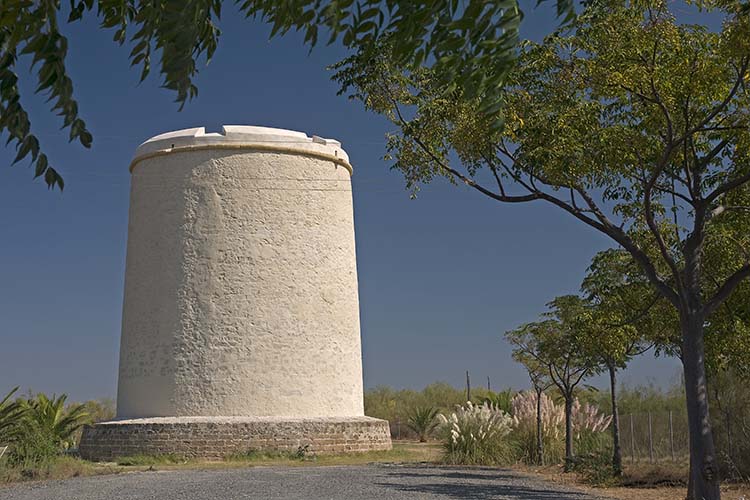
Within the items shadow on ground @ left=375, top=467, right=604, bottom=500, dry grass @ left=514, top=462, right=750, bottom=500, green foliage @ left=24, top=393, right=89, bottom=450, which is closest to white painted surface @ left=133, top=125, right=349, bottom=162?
green foliage @ left=24, top=393, right=89, bottom=450

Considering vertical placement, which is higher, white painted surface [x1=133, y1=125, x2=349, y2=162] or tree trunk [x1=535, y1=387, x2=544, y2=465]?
white painted surface [x1=133, y1=125, x2=349, y2=162]

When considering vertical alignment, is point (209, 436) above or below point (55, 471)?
above

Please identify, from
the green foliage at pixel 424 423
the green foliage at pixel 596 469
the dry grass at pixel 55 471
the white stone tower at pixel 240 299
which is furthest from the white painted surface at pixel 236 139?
the green foliage at pixel 424 423

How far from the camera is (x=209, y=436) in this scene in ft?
59.2

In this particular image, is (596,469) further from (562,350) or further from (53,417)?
(53,417)

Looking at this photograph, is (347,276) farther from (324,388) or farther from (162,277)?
(162,277)

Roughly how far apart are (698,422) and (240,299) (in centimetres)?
1222

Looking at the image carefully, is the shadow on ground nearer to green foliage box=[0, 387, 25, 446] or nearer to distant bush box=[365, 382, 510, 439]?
green foliage box=[0, 387, 25, 446]

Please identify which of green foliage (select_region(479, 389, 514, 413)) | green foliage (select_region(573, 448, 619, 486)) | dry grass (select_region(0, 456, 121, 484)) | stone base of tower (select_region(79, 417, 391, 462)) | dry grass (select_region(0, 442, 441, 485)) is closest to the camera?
green foliage (select_region(573, 448, 619, 486))

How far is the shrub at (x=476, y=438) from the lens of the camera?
17875 mm

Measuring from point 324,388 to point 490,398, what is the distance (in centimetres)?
897

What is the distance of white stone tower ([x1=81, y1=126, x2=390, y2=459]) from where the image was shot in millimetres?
19219

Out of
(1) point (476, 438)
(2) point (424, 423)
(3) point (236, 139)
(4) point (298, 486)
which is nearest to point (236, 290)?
(3) point (236, 139)

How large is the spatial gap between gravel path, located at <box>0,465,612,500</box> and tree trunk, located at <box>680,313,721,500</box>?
2055 mm
